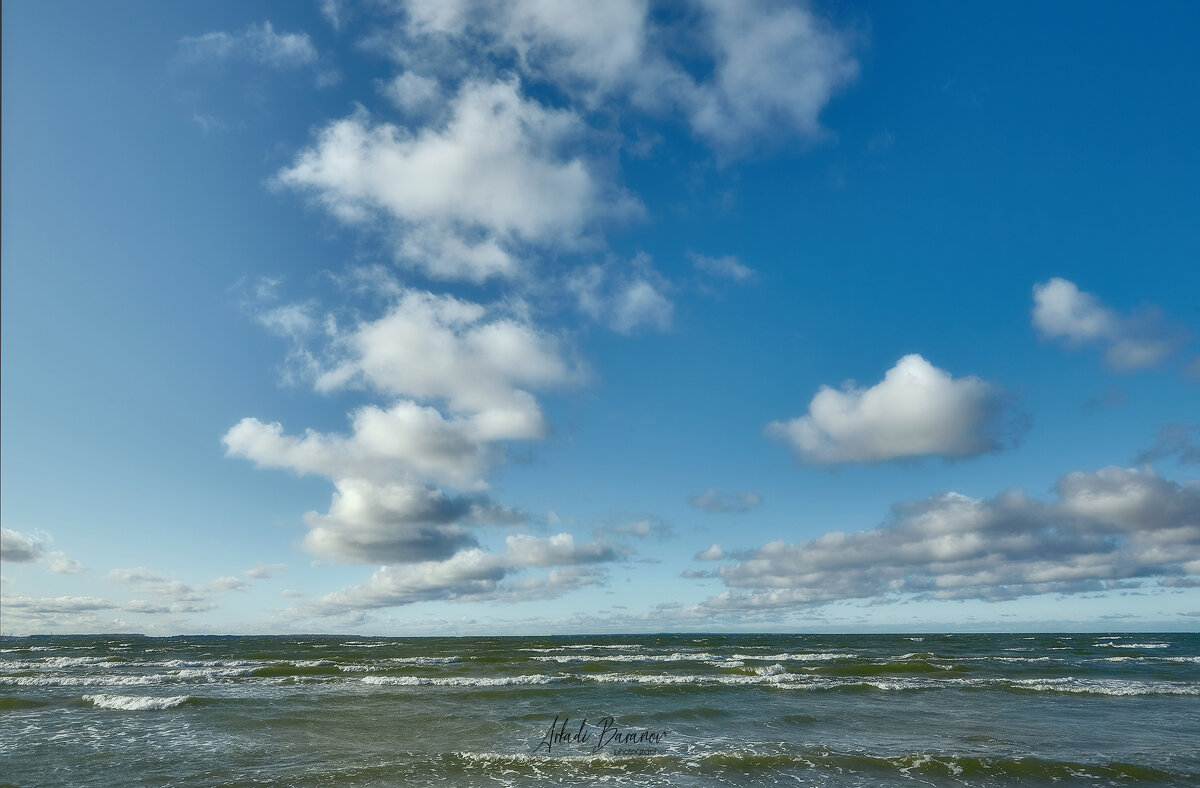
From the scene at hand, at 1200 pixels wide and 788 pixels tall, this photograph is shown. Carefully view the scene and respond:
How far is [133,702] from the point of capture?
2770 centimetres

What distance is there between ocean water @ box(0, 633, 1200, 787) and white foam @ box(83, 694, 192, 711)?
0.17m

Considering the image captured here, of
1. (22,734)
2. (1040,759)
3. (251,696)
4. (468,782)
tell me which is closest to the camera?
(468,782)

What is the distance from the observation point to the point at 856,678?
1518 inches

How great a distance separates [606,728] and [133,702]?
2235cm

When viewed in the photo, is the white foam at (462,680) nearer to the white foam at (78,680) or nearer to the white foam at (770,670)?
the white foam at (78,680)

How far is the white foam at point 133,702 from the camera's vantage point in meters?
26.8

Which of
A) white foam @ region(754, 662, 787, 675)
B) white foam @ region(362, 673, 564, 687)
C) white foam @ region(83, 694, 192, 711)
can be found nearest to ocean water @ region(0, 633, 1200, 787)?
white foam @ region(83, 694, 192, 711)

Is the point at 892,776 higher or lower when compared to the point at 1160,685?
higher

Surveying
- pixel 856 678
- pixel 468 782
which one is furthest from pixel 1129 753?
pixel 856 678

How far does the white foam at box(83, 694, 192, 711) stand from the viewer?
26750 millimetres

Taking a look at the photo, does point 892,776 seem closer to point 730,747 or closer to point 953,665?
point 730,747

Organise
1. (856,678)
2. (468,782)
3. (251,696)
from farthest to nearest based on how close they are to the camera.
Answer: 1. (856,678)
2. (251,696)
3. (468,782)

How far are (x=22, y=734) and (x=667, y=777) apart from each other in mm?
22895

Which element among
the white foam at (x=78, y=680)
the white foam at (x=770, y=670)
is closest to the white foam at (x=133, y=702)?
the white foam at (x=78, y=680)
